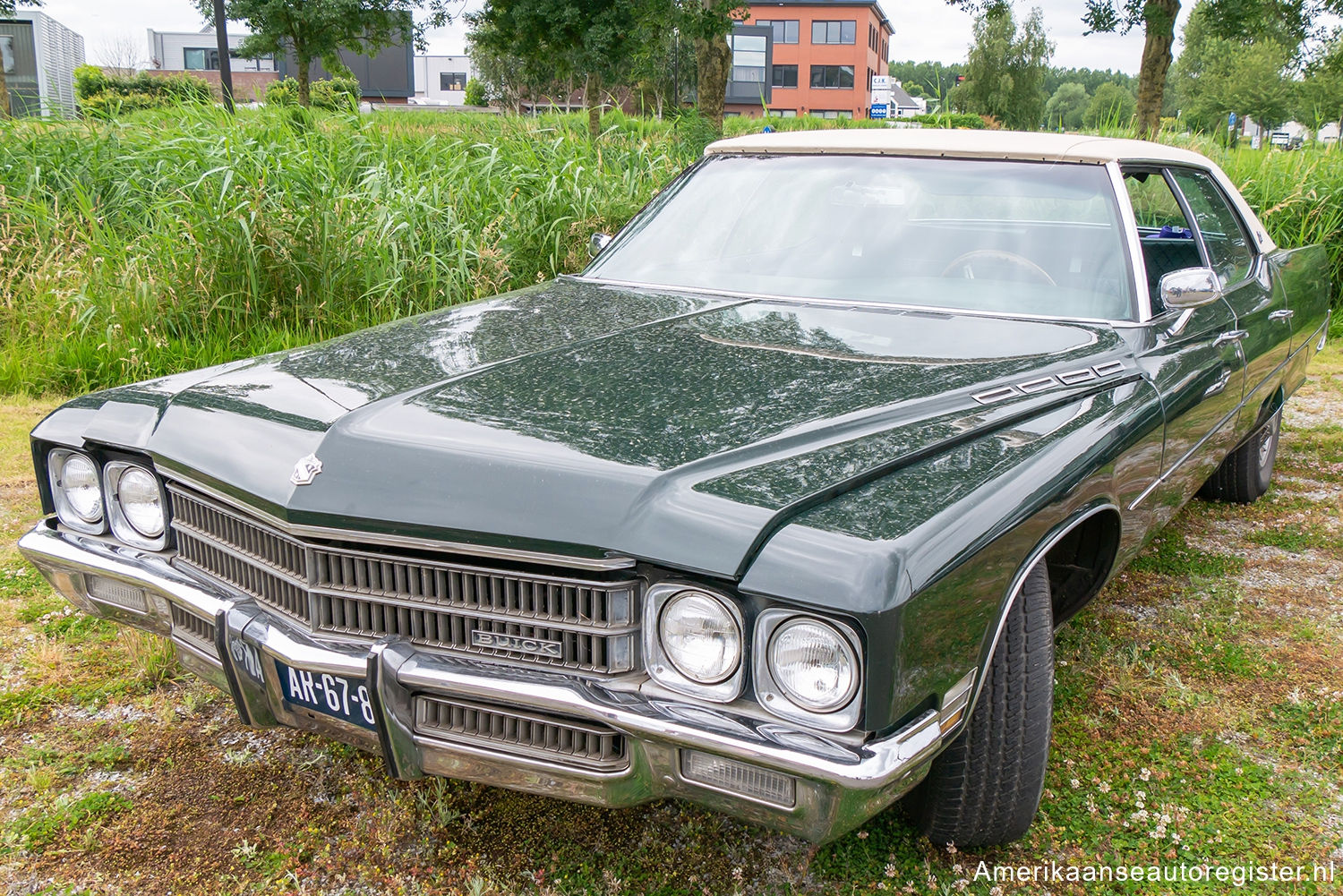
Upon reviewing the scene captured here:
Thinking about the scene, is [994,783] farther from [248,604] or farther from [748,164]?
[748,164]

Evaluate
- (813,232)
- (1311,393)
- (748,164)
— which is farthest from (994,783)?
(1311,393)

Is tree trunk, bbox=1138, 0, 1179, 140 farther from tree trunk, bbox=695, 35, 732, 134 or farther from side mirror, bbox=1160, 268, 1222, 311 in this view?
side mirror, bbox=1160, 268, 1222, 311

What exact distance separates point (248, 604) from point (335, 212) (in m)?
4.17

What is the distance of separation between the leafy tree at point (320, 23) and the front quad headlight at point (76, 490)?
67.0ft

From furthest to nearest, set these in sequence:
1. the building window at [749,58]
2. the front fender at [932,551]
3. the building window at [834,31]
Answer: the building window at [834,31] < the building window at [749,58] < the front fender at [932,551]

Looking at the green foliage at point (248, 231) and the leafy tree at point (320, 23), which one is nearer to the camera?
the green foliage at point (248, 231)

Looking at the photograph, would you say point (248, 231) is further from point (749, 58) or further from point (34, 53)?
point (749, 58)

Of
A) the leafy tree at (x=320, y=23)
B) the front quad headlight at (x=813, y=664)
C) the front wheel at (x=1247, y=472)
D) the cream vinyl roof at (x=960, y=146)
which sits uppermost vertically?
the leafy tree at (x=320, y=23)

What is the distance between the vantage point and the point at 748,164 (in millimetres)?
3445

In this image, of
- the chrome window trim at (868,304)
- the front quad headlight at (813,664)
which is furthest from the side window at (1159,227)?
the front quad headlight at (813,664)

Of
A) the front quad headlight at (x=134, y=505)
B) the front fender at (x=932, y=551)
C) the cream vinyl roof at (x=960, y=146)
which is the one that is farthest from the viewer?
the cream vinyl roof at (x=960, y=146)

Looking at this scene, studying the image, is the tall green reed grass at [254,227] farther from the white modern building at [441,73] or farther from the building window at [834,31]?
the white modern building at [441,73]

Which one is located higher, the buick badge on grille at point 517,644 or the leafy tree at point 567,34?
the leafy tree at point 567,34

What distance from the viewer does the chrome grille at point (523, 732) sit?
67.1 inches
